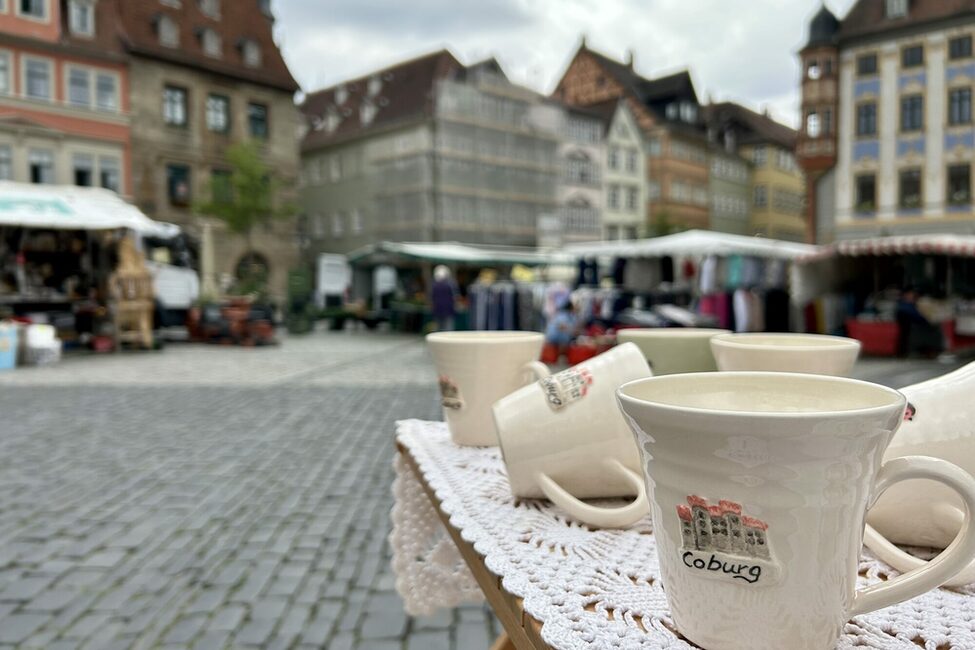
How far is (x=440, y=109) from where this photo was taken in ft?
110

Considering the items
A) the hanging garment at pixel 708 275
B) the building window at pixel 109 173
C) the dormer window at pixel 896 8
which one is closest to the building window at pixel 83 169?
the building window at pixel 109 173

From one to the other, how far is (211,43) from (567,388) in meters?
32.2

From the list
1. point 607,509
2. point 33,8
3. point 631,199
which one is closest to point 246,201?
point 33,8

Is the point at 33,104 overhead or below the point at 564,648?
overhead

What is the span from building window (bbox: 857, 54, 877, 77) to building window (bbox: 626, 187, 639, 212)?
16550 mm

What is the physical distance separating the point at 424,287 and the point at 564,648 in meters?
23.5

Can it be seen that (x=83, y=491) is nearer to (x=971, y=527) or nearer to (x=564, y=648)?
(x=564, y=648)

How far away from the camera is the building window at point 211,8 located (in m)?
29.6

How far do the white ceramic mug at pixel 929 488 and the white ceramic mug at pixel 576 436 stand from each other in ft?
1.01

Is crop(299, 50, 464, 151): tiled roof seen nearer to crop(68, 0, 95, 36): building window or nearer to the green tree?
the green tree

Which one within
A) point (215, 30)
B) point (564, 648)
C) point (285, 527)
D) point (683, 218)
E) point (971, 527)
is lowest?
point (285, 527)

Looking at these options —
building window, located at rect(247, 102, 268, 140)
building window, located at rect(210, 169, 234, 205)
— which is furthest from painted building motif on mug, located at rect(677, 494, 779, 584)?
building window, located at rect(247, 102, 268, 140)

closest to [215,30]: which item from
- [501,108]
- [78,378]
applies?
[501,108]

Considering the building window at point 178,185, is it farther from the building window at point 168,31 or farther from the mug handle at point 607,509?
the mug handle at point 607,509
